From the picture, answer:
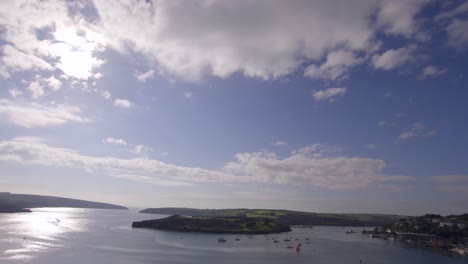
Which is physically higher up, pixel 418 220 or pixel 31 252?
pixel 418 220

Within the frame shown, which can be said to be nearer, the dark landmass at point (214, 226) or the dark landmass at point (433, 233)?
the dark landmass at point (433, 233)

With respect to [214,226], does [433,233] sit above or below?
above

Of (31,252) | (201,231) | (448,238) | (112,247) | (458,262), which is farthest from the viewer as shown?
(201,231)

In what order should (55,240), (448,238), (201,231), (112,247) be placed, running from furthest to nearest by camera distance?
(201,231) → (448,238) → (55,240) → (112,247)

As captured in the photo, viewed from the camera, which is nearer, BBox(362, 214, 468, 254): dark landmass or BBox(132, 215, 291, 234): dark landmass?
BBox(362, 214, 468, 254): dark landmass

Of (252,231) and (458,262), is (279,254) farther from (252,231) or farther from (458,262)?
(252,231)

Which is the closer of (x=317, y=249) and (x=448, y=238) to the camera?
(x=317, y=249)

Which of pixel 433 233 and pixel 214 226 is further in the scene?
pixel 214 226

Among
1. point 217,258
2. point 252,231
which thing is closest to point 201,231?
point 252,231
